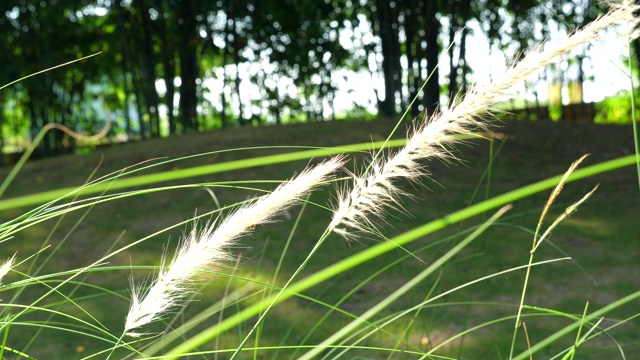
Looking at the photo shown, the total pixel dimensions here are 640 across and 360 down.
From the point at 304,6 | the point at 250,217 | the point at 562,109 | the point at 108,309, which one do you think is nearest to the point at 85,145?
the point at 304,6

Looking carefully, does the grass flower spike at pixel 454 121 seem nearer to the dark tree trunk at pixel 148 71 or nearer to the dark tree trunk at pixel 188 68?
the dark tree trunk at pixel 148 71

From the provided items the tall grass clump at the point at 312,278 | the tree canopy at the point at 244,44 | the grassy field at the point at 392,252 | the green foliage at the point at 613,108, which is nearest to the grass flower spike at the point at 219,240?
the tall grass clump at the point at 312,278

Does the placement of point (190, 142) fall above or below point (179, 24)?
below

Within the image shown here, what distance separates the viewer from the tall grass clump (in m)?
0.62

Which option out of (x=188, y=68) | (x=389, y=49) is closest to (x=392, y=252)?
(x=389, y=49)

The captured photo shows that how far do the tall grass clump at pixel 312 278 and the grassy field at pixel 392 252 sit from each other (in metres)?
0.02

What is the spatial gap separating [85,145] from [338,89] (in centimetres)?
343

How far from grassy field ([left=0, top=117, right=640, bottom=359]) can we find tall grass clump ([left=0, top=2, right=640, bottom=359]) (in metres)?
0.02

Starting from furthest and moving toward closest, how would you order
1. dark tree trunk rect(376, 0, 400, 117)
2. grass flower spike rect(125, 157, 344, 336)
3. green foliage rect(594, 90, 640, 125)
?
green foliage rect(594, 90, 640, 125), dark tree trunk rect(376, 0, 400, 117), grass flower spike rect(125, 157, 344, 336)

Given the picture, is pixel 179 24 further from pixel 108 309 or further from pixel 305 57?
pixel 108 309

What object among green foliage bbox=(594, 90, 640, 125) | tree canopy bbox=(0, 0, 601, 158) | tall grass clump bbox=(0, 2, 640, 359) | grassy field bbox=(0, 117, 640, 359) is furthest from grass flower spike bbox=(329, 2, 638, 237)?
green foliage bbox=(594, 90, 640, 125)

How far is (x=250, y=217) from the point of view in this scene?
59cm

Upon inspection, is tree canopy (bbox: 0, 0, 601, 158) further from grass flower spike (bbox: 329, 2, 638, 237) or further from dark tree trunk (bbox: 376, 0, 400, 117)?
grass flower spike (bbox: 329, 2, 638, 237)

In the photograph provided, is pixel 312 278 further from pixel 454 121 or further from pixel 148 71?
pixel 148 71
